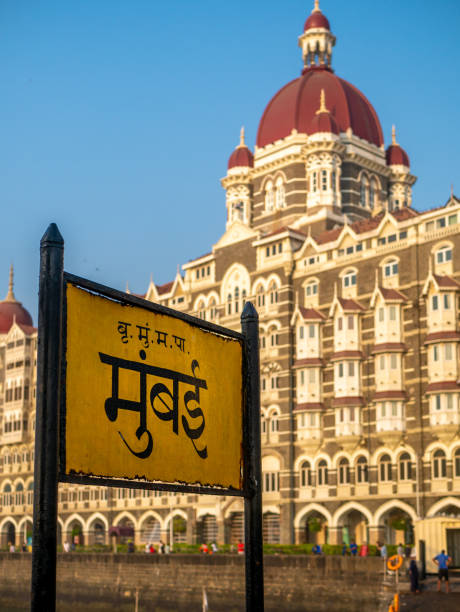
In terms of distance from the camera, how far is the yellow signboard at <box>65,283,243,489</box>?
4566 millimetres

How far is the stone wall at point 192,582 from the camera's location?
1538 inches

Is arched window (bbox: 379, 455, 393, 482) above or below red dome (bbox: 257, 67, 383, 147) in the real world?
below

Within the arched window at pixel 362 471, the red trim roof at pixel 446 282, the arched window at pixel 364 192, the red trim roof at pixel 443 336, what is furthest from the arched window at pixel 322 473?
the arched window at pixel 364 192

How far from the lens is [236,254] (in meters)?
65.0

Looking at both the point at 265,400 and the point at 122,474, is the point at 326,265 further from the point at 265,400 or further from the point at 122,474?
the point at 122,474

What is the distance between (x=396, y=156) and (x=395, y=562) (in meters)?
42.5

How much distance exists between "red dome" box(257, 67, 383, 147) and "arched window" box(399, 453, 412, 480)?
2687 centimetres

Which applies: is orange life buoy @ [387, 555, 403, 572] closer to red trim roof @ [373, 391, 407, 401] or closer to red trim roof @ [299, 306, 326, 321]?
red trim roof @ [373, 391, 407, 401]

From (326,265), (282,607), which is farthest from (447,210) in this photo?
(282,607)

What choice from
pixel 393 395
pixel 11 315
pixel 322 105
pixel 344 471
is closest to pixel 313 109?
pixel 322 105

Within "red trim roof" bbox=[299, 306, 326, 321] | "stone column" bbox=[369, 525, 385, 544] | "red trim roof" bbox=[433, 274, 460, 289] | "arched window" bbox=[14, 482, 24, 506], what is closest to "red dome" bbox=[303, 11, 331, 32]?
"red trim roof" bbox=[299, 306, 326, 321]

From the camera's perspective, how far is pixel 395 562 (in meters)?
36.4

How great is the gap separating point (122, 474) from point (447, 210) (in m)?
49.8

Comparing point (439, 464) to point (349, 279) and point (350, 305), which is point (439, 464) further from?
point (349, 279)
